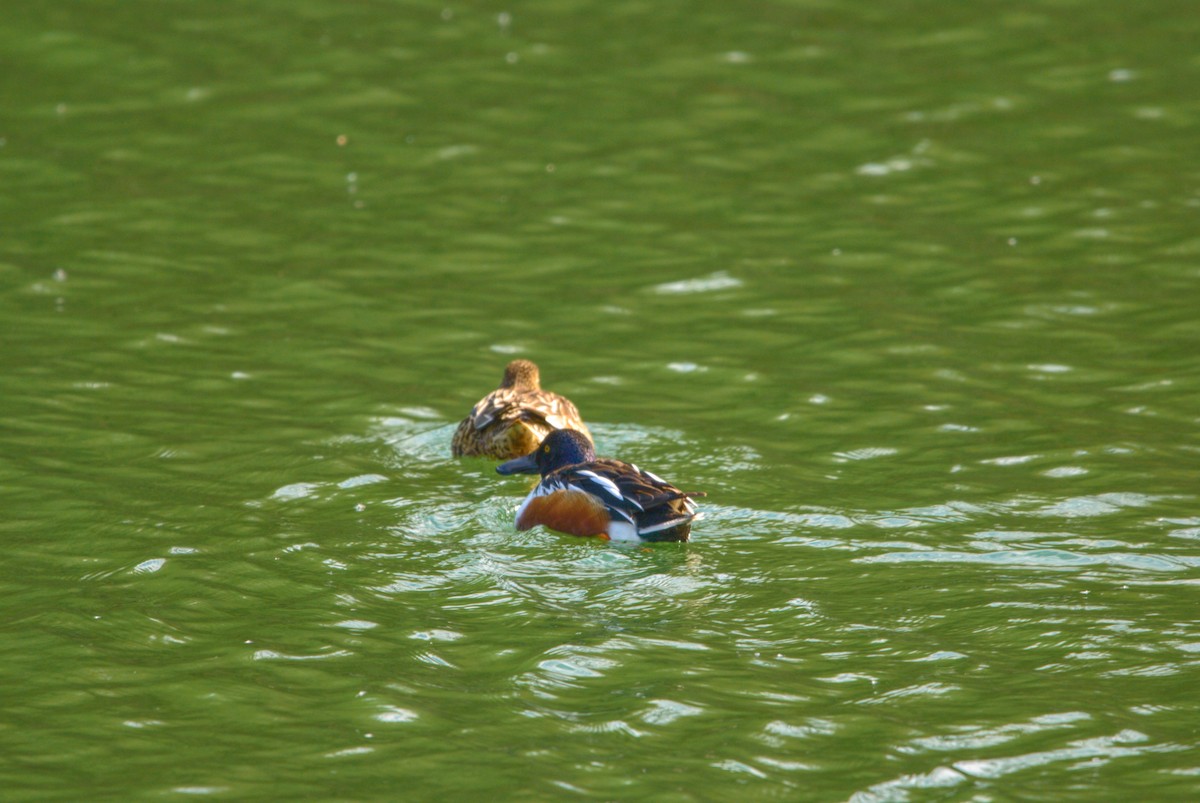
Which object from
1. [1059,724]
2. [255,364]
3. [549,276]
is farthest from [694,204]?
[1059,724]

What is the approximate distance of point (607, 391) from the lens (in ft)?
42.8

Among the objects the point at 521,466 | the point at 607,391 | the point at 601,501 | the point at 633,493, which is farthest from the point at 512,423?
the point at 633,493

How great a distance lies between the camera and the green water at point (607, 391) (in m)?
7.49

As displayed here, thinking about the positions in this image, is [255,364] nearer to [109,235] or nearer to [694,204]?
[109,235]

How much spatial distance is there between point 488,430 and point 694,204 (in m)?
6.12

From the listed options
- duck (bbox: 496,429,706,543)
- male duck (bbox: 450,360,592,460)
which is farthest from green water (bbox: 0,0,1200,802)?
male duck (bbox: 450,360,592,460)

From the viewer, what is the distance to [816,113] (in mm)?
18984

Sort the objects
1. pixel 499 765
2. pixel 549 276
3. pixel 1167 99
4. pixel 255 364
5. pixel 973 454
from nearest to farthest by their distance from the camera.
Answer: pixel 499 765
pixel 973 454
pixel 255 364
pixel 549 276
pixel 1167 99

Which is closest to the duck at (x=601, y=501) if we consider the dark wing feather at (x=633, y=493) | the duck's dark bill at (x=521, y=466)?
the dark wing feather at (x=633, y=493)

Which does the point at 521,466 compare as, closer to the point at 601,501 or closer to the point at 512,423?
the point at 512,423

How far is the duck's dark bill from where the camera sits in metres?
11.3

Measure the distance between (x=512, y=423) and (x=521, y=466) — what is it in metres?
0.43

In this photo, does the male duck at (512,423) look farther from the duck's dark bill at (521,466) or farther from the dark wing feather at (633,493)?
the dark wing feather at (633,493)

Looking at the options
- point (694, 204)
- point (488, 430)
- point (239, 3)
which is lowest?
point (488, 430)
